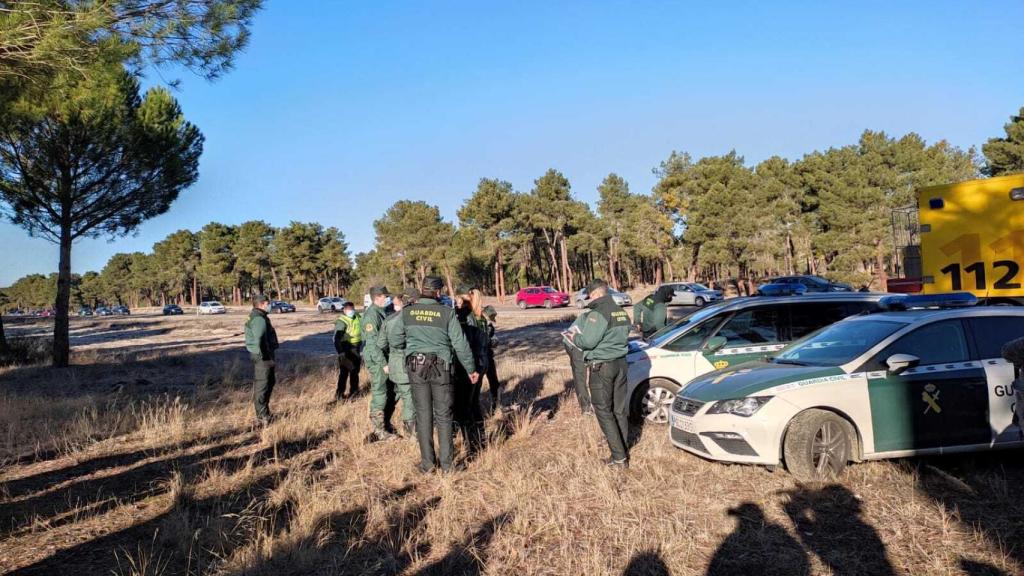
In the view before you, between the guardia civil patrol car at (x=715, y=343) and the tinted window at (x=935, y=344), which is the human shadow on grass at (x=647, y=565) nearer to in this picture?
the tinted window at (x=935, y=344)

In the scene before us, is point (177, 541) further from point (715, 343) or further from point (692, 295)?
point (692, 295)

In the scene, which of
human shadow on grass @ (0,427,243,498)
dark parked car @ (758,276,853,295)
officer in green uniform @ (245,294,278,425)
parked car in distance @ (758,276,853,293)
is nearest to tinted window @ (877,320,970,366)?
officer in green uniform @ (245,294,278,425)

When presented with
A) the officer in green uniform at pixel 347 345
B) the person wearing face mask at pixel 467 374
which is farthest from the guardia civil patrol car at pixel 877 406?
the officer in green uniform at pixel 347 345

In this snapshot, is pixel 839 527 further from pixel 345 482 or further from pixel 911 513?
pixel 345 482

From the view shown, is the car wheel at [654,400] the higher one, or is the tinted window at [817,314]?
the tinted window at [817,314]

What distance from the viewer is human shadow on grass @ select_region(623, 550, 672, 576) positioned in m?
3.56

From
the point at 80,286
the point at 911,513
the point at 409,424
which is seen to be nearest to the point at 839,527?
the point at 911,513

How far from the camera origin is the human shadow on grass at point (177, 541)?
3961 mm

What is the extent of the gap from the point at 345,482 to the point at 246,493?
0.79 m

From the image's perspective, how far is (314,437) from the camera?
7.32m

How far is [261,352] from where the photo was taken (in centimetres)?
805

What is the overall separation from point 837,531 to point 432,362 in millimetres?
3253

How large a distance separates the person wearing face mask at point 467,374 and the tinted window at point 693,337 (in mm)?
2084

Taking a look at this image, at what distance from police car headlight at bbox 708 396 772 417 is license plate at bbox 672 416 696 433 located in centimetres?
24
